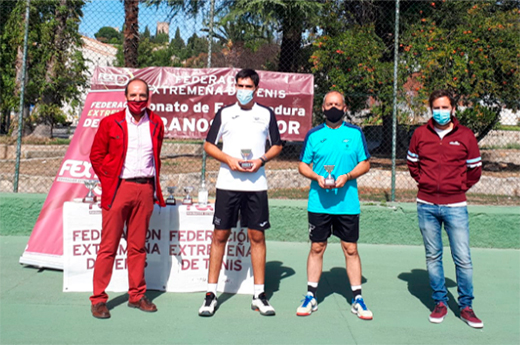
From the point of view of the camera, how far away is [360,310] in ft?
14.2

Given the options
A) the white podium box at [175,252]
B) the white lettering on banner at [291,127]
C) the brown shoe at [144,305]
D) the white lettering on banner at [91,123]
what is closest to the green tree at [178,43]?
the white lettering on banner at [291,127]

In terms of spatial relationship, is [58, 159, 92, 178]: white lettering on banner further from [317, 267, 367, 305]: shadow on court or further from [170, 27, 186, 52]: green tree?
[170, 27, 186, 52]: green tree

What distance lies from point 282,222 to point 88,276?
2990 millimetres

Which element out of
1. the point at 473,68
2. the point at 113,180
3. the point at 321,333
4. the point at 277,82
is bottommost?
the point at 321,333

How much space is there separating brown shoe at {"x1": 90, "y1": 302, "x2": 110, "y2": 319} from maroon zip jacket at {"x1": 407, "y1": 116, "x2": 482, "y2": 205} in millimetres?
2731

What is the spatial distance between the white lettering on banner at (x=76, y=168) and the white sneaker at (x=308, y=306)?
271cm

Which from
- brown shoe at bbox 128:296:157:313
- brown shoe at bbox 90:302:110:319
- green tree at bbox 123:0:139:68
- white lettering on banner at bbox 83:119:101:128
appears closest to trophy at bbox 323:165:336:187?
brown shoe at bbox 128:296:157:313

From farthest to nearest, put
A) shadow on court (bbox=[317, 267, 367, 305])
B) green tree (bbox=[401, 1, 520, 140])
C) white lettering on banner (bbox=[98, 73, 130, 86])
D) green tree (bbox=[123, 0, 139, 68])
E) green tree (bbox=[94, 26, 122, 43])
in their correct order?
green tree (bbox=[123, 0, 139, 68])
green tree (bbox=[401, 1, 520, 140])
green tree (bbox=[94, 26, 122, 43])
white lettering on banner (bbox=[98, 73, 130, 86])
shadow on court (bbox=[317, 267, 367, 305])

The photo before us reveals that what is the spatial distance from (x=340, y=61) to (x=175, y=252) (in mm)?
6466

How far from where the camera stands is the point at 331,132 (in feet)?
14.2

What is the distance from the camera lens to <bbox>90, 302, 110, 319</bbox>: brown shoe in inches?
163

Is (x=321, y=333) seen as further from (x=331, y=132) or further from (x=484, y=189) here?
(x=484, y=189)

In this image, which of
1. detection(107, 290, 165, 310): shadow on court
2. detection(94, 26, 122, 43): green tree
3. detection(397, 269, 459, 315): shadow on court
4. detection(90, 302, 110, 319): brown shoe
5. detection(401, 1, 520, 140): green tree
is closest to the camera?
Answer: detection(90, 302, 110, 319): brown shoe

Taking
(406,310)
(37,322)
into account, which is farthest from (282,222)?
(37,322)
